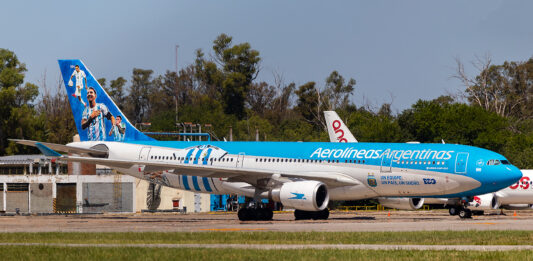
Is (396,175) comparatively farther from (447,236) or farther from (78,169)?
(78,169)

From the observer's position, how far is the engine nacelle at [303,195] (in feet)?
126

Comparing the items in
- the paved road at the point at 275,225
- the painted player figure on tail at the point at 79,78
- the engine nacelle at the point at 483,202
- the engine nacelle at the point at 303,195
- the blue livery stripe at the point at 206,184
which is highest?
the painted player figure on tail at the point at 79,78

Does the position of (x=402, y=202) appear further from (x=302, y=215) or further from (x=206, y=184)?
(x=206, y=184)

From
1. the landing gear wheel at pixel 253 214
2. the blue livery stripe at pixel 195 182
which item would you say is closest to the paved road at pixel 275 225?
the landing gear wheel at pixel 253 214

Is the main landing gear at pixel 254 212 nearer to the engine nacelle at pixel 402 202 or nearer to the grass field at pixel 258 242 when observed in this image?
the engine nacelle at pixel 402 202

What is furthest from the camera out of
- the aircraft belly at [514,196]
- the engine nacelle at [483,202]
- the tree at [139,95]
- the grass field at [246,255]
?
the tree at [139,95]

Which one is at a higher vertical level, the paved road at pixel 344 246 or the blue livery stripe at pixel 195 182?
the blue livery stripe at pixel 195 182

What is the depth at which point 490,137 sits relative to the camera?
85.9 m

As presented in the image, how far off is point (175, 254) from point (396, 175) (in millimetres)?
20554

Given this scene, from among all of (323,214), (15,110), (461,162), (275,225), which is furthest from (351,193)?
(15,110)

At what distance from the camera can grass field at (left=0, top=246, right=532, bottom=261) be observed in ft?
66.4

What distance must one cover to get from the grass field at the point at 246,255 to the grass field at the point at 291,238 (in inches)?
136

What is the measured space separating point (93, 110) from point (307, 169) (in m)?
14.3

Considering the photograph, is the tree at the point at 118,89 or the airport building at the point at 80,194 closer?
the airport building at the point at 80,194
